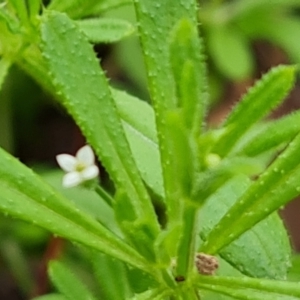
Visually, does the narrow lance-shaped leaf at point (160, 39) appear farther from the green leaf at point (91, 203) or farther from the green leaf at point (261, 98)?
the green leaf at point (91, 203)

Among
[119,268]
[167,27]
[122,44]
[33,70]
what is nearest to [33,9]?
[33,70]

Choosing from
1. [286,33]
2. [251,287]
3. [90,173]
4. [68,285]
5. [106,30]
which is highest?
[286,33]

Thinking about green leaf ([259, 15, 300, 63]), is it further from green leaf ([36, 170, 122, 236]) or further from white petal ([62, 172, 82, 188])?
white petal ([62, 172, 82, 188])

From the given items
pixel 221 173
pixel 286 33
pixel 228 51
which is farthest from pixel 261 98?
pixel 286 33

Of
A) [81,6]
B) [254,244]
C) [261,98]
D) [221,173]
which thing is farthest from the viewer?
[81,6]

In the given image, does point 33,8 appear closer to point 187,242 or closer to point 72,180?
point 72,180

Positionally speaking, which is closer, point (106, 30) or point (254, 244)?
point (254, 244)
